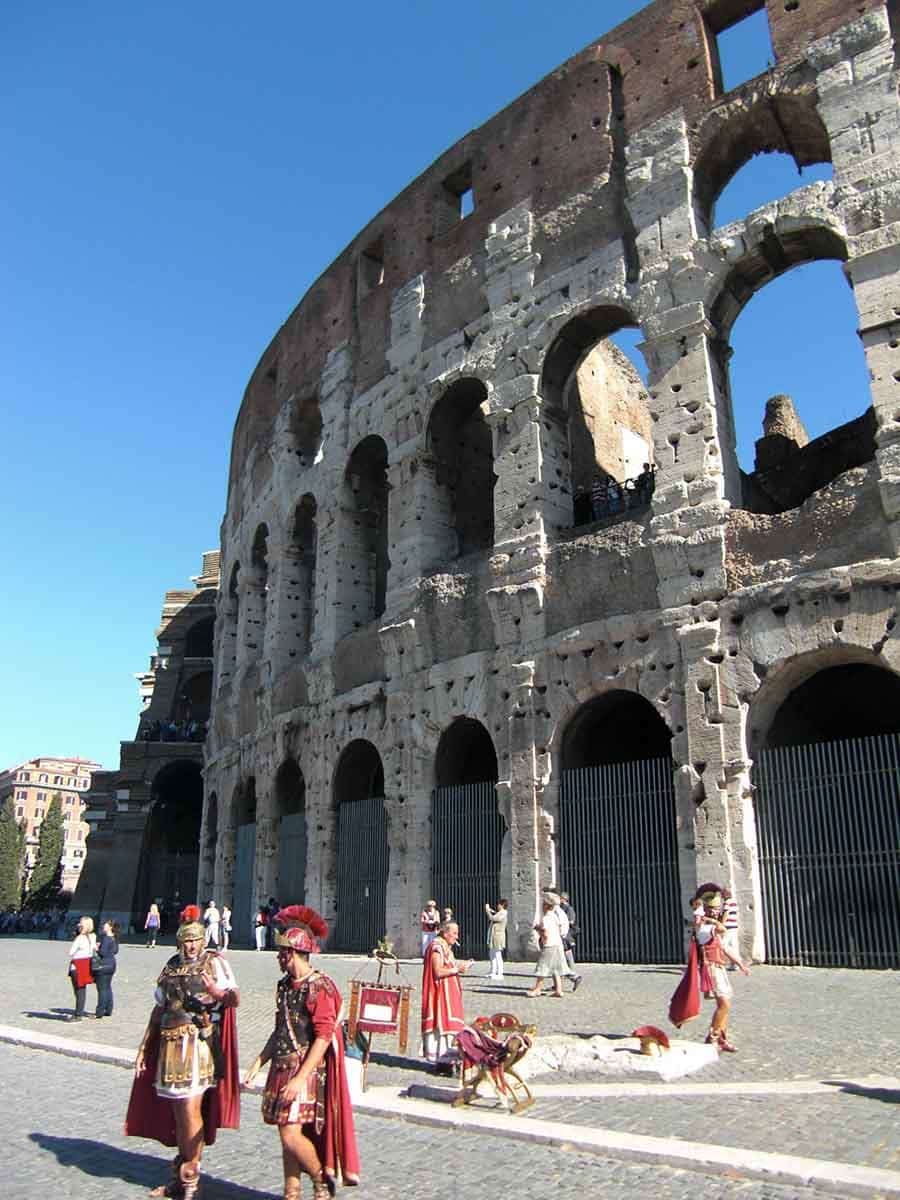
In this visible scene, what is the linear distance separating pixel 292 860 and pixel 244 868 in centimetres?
264

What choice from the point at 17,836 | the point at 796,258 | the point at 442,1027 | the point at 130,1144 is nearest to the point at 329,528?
the point at 796,258

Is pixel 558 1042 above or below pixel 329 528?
below

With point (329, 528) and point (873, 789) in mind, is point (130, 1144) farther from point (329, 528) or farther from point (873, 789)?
point (329, 528)

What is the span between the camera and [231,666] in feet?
78.8

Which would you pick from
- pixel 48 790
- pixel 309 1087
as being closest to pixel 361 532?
pixel 309 1087

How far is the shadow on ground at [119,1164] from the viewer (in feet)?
13.8

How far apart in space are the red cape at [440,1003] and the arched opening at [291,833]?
10820 mm

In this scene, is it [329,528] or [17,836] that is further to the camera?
[17,836]

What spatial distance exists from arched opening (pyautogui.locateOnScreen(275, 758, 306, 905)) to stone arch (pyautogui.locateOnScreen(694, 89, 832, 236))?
1184cm

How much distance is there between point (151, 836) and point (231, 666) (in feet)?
29.5

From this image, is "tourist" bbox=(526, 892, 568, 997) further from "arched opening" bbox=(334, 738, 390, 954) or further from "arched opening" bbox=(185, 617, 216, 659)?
"arched opening" bbox=(185, 617, 216, 659)

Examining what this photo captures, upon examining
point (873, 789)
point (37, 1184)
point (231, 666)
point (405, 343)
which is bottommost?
point (37, 1184)

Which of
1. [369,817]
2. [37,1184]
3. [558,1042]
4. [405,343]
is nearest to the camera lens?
[37,1184]

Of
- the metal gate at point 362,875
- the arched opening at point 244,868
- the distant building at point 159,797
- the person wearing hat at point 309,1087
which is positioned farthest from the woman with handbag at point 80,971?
the distant building at point 159,797
